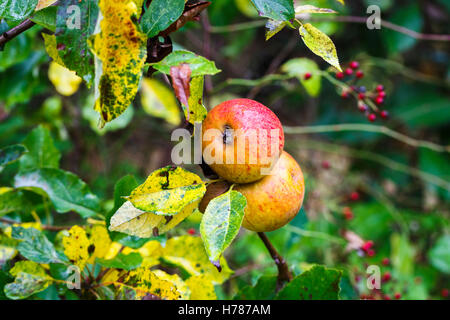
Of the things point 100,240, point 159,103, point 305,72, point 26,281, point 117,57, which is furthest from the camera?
point 159,103

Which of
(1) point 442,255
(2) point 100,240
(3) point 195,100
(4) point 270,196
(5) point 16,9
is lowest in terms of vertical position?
(1) point 442,255

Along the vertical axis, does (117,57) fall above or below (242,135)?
above

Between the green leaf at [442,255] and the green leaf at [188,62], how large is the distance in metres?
1.10

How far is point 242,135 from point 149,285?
0.21 metres

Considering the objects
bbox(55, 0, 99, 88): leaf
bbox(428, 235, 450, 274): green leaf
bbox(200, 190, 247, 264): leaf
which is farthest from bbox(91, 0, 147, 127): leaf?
bbox(428, 235, 450, 274): green leaf

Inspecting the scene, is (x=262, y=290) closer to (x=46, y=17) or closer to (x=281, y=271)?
(x=281, y=271)

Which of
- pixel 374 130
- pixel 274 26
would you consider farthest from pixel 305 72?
pixel 274 26

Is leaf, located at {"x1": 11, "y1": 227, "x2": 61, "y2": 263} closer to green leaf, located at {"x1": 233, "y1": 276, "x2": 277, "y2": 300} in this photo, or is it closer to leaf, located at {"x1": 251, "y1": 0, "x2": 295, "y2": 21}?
green leaf, located at {"x1": 233, "y1": 276, "x2": 277, "y2": 300}

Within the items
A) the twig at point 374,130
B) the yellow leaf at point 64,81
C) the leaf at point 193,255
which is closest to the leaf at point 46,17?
the leaf at point 193,255

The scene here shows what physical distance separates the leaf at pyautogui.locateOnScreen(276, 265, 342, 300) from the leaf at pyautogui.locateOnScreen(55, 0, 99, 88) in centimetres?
33

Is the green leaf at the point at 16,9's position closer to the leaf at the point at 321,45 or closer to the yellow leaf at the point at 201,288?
the leaf at the point at 321,45

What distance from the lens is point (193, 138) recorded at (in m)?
0.44

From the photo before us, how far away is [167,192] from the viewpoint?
41cm

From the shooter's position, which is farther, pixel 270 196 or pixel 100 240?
pixel 100 240
